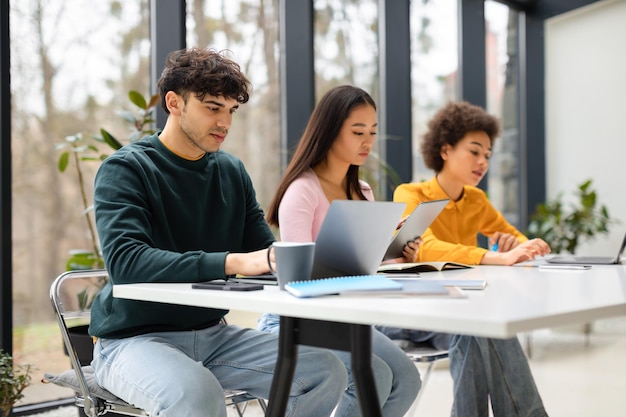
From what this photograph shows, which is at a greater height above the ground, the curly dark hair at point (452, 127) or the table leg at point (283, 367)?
the curly dark hair at point (452, 127)

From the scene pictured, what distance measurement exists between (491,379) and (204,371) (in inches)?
38.4

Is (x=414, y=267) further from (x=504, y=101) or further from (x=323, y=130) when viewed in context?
(x=504, y=101)

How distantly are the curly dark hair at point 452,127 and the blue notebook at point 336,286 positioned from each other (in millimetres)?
1602

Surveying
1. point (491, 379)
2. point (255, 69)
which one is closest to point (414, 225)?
point (491, 379)

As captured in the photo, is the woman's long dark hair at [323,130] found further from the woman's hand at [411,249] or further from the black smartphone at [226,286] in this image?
the black smartphone at [226,286]

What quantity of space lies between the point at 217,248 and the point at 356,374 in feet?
2.20

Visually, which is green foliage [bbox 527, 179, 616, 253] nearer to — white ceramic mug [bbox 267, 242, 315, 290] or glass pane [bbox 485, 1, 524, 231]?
glass pane [bbox 485, 1, 524, 231]

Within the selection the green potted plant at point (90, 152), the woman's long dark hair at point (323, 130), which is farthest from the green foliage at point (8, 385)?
the woman's long dark hair at point (323, 130)

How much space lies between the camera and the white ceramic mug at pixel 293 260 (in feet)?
4.34

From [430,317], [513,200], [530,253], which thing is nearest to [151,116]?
[530,253]

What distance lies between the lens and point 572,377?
3756 millimetres

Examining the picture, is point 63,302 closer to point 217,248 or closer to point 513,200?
point 217,248

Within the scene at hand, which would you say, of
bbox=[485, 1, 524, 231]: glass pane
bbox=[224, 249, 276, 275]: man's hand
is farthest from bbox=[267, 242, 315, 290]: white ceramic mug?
bbox=[485, 1, 524, 231]: glass pane

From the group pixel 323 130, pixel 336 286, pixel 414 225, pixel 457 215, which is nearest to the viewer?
pixel 336 286
